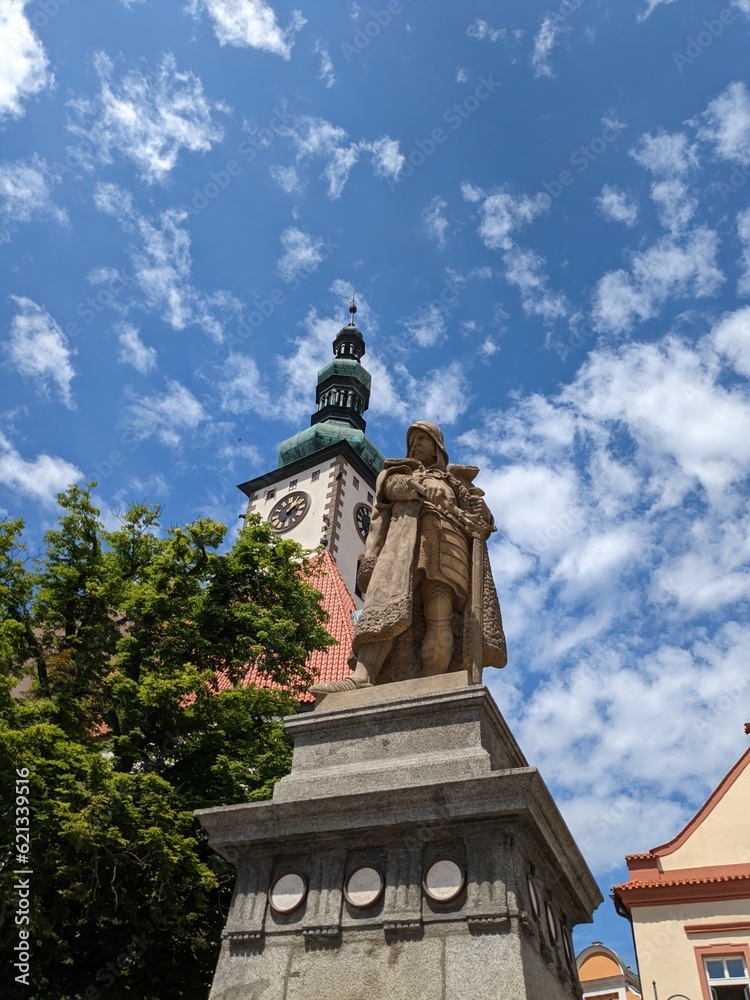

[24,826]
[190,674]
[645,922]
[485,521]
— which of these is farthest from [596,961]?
[485,521]

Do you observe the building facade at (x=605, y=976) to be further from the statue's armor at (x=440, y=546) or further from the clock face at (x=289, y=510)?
the clock face at (x=289, y=510)

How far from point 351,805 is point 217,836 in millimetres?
941

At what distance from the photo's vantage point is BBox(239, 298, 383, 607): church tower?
40.7 meters

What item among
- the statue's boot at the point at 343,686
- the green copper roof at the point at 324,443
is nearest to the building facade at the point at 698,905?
the statue's boot at the point at 343,686

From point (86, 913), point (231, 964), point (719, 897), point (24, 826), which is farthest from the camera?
point (719, 897)

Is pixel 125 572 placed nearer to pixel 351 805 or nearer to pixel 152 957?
pixel 152 957

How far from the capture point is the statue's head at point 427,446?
7.07 meters

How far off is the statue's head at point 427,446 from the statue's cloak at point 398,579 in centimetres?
22

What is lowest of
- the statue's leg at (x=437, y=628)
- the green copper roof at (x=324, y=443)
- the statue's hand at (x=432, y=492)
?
the statue's leg at (x=437, y=628)

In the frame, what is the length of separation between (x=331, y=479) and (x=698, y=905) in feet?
97.3

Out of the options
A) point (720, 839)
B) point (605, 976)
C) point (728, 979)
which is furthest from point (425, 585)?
point (605, 976)

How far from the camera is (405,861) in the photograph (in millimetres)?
4535

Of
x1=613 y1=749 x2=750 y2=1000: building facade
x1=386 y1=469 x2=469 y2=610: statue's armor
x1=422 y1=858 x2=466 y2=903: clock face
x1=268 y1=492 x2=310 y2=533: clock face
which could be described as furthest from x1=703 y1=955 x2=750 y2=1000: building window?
x1=268 y1=492 x2=310 y2=533: clock face

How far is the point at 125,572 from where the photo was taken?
576 inches
